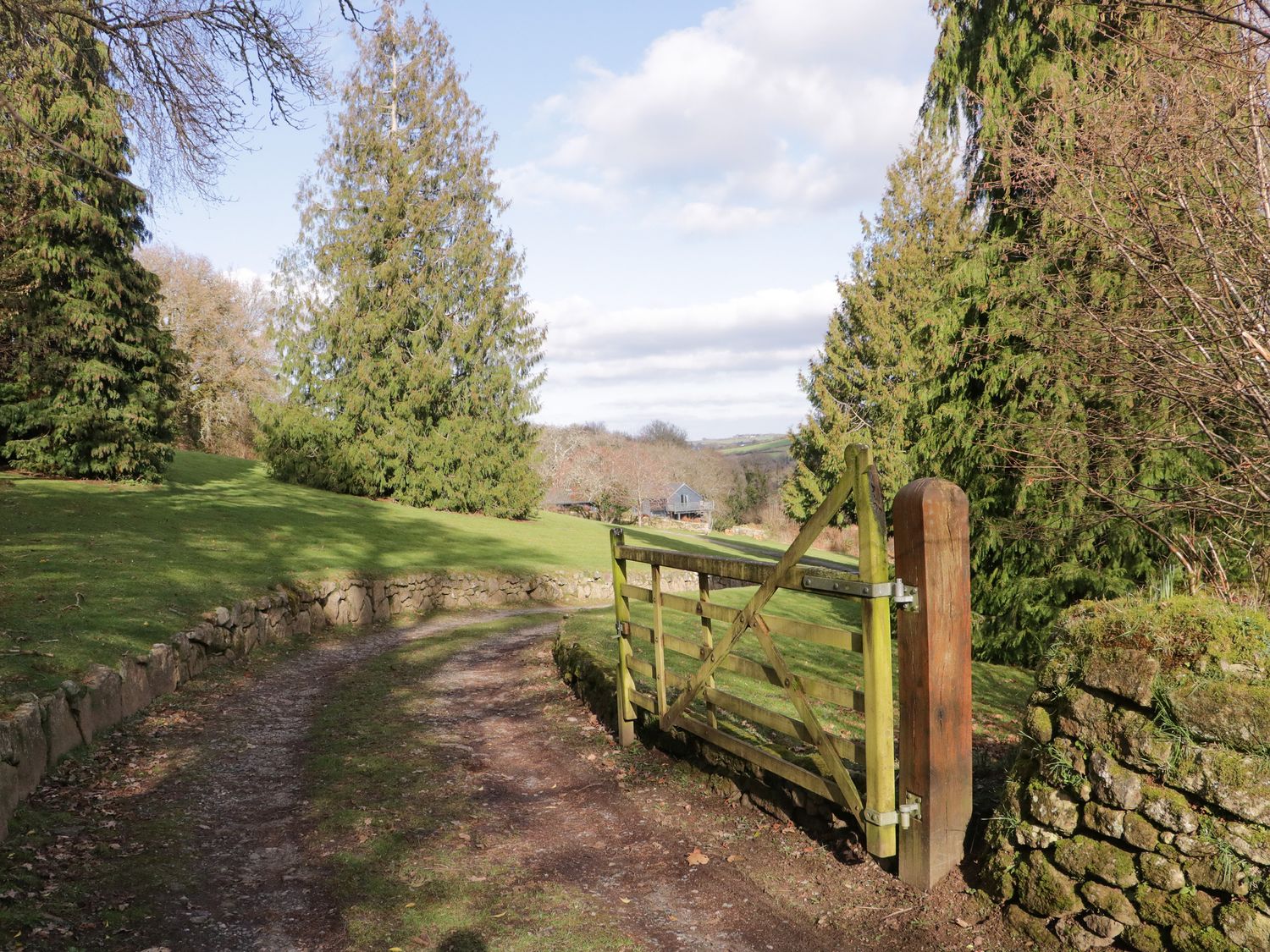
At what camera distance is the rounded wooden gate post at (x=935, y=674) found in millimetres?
3885

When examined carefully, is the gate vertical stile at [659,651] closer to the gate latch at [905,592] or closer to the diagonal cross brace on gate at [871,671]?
the diagonal cross brace on gate at [871,671]

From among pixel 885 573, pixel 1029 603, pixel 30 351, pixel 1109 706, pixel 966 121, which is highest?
pixel 966 121

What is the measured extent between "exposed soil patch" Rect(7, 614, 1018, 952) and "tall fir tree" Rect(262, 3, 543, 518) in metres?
20.9

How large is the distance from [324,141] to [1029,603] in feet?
87.7

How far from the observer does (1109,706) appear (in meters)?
3.47

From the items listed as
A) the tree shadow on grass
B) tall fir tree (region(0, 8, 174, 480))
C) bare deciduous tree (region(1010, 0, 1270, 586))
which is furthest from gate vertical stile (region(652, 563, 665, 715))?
tall fir tree (region(0, 8, 174, 480))

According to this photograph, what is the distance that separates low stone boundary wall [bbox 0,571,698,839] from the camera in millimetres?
5697

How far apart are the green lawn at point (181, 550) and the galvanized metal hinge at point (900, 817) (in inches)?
238

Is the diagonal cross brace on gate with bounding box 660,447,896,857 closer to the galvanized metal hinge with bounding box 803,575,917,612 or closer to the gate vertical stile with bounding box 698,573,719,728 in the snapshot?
the galvanized metal hinge with bounding box 803,575,917,612

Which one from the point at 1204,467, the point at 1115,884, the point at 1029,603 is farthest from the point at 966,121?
the point at 1115,884

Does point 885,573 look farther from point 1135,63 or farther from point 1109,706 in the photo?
point 1135,63

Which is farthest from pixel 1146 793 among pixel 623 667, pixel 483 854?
pixel 623 667

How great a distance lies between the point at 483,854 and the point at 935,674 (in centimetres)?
280

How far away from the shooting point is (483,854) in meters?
4.96
